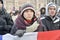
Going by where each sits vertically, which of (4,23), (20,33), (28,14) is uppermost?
(28,14)

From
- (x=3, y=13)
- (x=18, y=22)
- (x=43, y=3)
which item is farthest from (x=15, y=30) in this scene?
(x=43, y=3)

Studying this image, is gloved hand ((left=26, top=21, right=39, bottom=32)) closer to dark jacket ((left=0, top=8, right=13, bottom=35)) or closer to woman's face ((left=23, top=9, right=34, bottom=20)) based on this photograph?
woman's face ((left=23, top=9, right=34, bottom=20))

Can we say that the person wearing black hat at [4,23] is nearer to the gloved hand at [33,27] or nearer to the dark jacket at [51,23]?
the dark jacket at [51,23]

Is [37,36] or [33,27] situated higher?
[33,27]

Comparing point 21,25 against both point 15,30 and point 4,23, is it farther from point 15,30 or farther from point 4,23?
point 4,23

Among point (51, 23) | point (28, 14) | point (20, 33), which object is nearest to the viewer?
point (20, 33)

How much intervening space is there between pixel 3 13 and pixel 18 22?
1.25 metres

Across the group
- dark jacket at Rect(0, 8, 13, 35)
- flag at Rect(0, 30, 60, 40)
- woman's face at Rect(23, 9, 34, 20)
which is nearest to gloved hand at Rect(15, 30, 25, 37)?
flag at Rect(0, 30, 60, 40)

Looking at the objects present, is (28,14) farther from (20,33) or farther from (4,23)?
(4,23)

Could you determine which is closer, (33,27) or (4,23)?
(33,27)

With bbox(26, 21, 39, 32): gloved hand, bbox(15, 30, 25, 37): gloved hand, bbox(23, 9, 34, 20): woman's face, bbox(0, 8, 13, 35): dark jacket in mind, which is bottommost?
bbox(0, 8, 13, 35): dark jacket

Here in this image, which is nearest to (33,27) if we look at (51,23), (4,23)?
(51,23)

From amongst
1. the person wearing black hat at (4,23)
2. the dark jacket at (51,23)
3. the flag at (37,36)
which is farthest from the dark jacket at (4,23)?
the flag at (37,36)

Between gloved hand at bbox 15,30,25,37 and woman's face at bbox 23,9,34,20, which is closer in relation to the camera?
gloved hand at bbox 15,30,25,37
